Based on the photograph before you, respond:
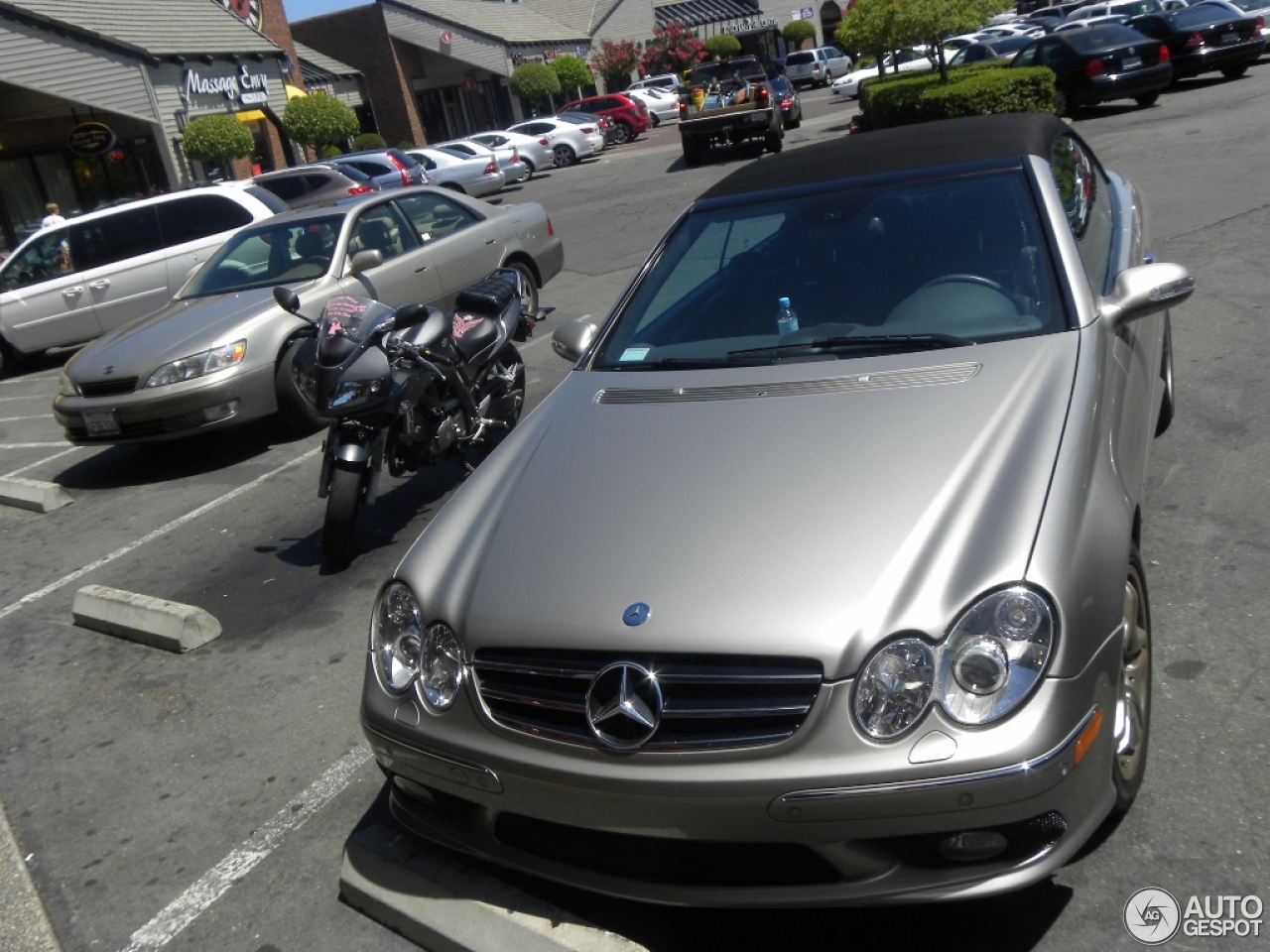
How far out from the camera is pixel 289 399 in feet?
27.3

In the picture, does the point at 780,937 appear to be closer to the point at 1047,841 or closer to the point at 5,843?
the point at 1047,841

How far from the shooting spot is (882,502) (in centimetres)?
290

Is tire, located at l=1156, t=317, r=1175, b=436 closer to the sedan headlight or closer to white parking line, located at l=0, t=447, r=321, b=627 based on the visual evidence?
the sedan headlight

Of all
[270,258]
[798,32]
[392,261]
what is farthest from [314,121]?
[798,32]

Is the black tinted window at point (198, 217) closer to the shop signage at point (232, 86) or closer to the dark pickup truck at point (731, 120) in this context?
the dark pickup truck at point (731, 120)

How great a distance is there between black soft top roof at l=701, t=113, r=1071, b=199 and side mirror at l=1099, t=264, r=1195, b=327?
0.81 m

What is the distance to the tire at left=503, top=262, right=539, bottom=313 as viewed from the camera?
401 inches

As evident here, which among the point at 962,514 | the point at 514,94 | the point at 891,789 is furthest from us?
the point at 514,94

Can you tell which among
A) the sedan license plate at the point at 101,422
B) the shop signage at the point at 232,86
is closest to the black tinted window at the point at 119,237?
the sedan license plate at the point at 101,422

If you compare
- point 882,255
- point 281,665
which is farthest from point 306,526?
point 882,255

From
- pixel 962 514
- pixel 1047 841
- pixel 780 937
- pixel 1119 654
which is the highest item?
pixel 962 514

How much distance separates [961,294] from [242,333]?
5.70m

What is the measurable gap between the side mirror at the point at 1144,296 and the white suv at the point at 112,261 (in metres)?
10.9

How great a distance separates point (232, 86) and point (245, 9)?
5.08 m
